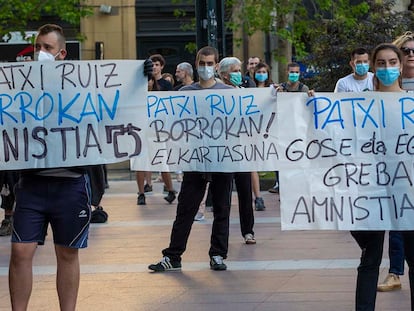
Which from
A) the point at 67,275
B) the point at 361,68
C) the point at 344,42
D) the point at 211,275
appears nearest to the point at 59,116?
the point at 67,275

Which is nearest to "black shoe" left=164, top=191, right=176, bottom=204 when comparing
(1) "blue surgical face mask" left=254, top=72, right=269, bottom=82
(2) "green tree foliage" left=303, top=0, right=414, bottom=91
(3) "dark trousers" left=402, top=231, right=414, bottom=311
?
(1) "blue surgical face mask" left=254, top=72, right=269, bottom=82

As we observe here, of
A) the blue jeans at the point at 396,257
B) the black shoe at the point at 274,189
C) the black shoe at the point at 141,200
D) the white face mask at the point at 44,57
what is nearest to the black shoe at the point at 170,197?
the black shoe at the point at 141,200

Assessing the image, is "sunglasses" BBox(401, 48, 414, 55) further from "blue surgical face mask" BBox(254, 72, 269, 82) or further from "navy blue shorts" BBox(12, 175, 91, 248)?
"blue surgical face mask" BBox(254, 72, 269, 82)

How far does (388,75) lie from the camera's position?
6527 mm

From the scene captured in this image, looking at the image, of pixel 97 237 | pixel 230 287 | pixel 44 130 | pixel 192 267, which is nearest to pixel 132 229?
pixel 97 237

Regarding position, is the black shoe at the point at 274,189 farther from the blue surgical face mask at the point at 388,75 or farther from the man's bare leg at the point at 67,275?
the man's bare leg at the point at 67,275

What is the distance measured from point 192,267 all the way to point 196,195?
649mm

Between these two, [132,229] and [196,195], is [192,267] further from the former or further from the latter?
[132,229]

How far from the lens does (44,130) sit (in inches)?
260

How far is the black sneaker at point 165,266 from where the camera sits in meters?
8.80

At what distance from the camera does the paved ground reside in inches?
295

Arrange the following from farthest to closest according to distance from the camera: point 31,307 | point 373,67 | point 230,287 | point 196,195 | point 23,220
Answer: point 196,195 → point 230,287 → point 31,307 → point 373,67 → point 23,220

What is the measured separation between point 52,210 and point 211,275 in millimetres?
2566

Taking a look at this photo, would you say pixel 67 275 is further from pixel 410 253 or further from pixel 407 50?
pixel 407 50
